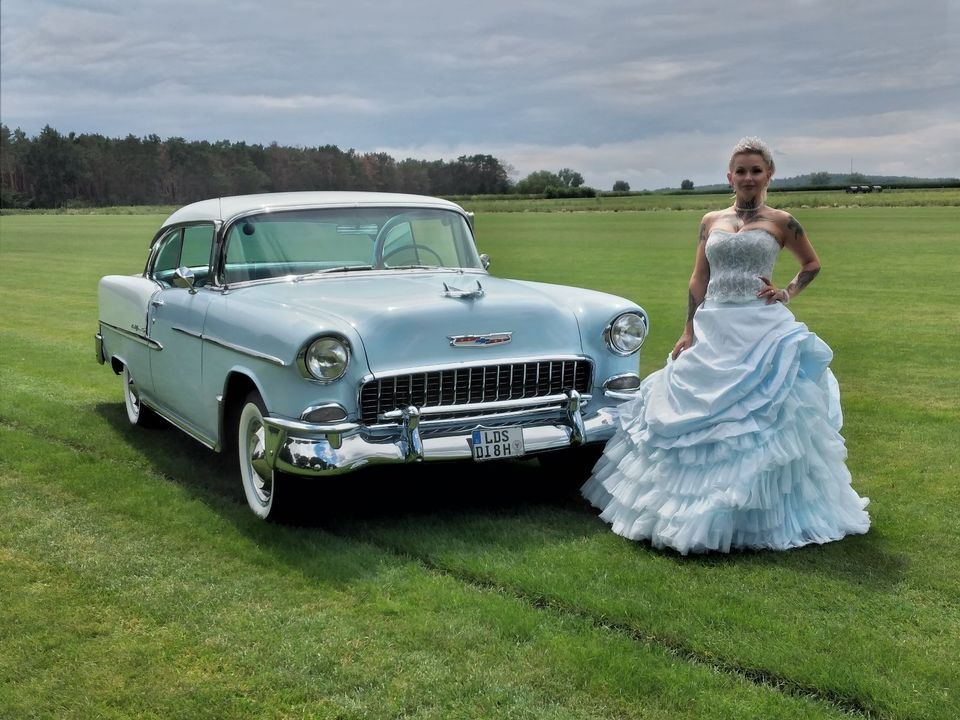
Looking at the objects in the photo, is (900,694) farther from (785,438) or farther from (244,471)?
(244,471)

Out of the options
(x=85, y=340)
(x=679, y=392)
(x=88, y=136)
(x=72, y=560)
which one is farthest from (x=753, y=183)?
(x=88, y=136)

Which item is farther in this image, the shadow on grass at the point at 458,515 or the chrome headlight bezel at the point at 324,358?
the chrome headlight bezel at the point at 324,358

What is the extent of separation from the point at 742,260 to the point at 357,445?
2123 millimetres

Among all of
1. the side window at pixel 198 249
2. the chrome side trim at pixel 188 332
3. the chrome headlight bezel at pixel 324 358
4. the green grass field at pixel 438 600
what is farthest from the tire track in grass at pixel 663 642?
the side window at pixel 198 249

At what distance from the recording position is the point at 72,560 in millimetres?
4734

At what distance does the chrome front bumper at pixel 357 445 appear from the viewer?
4809 millimetres

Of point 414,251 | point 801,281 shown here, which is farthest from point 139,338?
point 801,281

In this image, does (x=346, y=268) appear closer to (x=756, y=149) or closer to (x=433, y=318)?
(x=433, y=318)

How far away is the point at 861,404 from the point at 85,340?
936cm

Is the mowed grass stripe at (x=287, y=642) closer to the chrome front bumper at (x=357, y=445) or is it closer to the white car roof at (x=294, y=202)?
the chrome front bumper at (x=357, y=445)

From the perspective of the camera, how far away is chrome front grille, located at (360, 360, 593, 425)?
4.98m

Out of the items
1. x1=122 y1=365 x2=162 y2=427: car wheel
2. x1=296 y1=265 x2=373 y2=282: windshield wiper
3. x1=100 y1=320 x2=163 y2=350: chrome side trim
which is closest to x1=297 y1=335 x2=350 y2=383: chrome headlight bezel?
x1=296 y1=265 x2=373 y2=282: windshield wiper

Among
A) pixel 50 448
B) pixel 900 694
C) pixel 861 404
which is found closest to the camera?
pixel 900 694

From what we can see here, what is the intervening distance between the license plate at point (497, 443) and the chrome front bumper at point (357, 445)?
0.12ft
